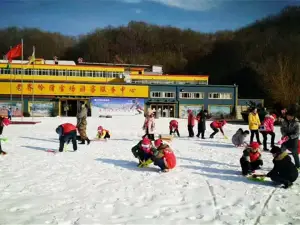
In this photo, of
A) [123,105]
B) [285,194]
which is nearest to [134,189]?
[285,194]

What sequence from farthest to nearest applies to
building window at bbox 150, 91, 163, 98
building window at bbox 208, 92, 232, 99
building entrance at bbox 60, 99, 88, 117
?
building window at bbox 208, 92, 232, 99
building window at bbox 150, 91, 163, 98
building entrance at bbox 60, 99, 88, 117

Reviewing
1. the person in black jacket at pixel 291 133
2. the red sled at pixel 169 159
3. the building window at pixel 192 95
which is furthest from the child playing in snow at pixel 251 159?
the building window at pixel 192 95

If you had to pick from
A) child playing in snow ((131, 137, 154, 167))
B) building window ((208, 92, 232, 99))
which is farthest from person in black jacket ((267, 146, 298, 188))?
building window ((208, 92, 232, 99))

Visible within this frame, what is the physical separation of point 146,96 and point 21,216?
43.3 meters

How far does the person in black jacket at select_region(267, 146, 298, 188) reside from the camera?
6582 millimetres

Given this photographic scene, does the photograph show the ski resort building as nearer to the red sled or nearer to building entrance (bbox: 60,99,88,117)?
building entrance (bbox: 60,99,88,117)

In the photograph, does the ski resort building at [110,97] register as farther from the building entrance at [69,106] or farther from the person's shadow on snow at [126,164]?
the person's shadow on snow at [126,164]

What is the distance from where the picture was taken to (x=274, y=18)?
98.4 meters

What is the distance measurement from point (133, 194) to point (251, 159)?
3.34 metres

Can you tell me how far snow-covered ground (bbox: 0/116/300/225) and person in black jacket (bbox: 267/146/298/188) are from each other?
187 millimetres

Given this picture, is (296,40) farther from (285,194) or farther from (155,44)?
(285,194)

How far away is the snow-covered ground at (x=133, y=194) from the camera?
488 centimetres

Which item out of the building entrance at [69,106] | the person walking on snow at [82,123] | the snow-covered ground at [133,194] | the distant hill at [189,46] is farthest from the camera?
the distant hill at [189,46]

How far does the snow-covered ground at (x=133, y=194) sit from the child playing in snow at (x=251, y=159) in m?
0.31
